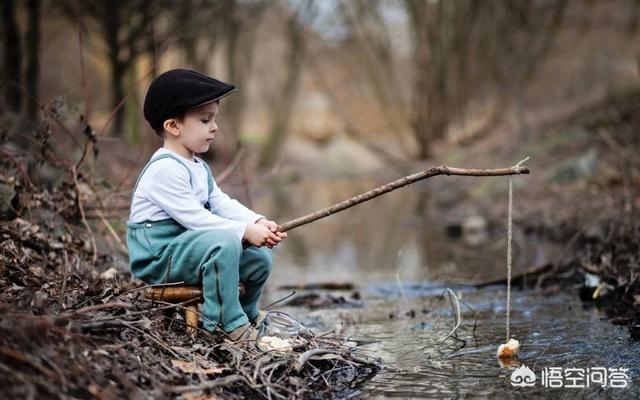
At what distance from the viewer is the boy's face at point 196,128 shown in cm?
405

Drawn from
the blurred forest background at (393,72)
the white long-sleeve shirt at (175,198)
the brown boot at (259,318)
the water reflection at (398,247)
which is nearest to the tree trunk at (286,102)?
the blurred forest background at (393,72)

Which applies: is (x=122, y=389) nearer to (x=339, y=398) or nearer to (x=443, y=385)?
(x=339, y=398)

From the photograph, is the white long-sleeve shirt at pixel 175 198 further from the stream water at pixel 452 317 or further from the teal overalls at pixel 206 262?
the stream water at pixel 452 317

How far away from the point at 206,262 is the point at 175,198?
1.24 feet

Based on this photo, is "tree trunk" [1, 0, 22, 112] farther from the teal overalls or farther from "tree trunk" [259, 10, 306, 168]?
"tree trunk" [259, 10, 306, 168]

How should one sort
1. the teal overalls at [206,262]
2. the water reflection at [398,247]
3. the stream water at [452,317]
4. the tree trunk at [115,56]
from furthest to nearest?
the tree trunk at [115,56]
the water reflection at [398,247]
the teal overalls at [206,262]
the stream water at [452,317]

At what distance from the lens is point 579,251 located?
6.64 m

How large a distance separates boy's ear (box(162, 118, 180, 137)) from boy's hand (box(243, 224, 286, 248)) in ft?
2.03

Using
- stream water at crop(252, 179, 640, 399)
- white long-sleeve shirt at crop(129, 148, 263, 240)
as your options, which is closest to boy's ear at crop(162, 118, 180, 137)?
white long-sleeve shirt at crop(129, 148, 263, 240)

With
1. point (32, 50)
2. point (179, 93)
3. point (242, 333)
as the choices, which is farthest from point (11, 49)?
point (242, 333)

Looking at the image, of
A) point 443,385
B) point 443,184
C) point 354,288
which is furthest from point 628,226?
point 443,184

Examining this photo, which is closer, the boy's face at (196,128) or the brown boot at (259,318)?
the boy's face at (196,128)

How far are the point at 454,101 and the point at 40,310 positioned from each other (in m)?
23.3

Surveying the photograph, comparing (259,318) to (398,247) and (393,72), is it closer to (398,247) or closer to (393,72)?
(398,247)
